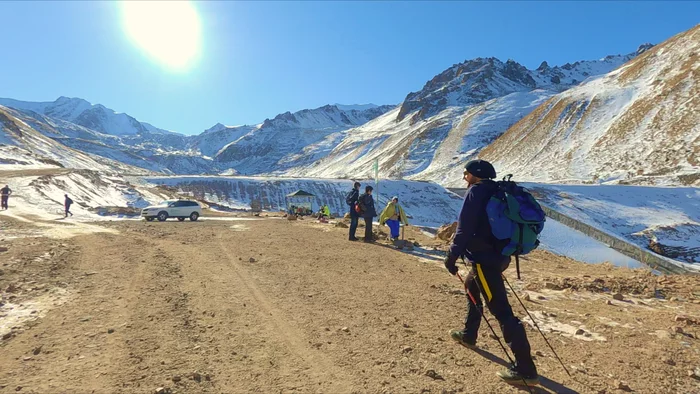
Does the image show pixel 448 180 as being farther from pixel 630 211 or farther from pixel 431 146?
pixel 630 211

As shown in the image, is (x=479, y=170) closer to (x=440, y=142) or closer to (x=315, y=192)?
(x=315, y=192)

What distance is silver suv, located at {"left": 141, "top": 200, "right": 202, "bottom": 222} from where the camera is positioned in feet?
92.6

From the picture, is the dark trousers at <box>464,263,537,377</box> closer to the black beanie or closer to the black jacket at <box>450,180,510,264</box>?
the black jacket at <box>450,180,510,264</box>

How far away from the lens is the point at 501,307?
409 cm

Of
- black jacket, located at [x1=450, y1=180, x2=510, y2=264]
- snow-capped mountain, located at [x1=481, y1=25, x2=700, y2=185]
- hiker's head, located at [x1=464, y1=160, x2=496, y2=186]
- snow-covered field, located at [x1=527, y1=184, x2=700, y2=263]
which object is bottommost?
snow-covered field, located at [x1=527, y1=184, x2=700, y2=263]

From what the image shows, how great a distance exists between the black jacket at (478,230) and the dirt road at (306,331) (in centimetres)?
132

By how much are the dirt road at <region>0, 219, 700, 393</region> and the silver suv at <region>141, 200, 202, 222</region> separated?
19.5 m

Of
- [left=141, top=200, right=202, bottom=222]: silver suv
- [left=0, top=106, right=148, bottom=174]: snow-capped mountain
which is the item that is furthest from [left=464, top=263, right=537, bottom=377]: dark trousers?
[left=0, top=106, right=148, bottom=174]: snow-capped mountain

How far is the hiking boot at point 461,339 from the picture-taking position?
4.77 m

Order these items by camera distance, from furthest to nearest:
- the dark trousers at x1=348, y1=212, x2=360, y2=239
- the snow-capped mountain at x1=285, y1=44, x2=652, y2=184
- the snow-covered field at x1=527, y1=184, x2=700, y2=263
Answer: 1. the snow-capped mountain at x1=285, y1=44, x2=652, y2=184
2. the snow-covered field at x1=527, y1=184, x2=700, y2=263
3. the dark trousers at x1=348, y1=212, x2=360, y2=239

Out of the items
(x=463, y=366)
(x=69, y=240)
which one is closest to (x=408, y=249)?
(x=463, y=366)

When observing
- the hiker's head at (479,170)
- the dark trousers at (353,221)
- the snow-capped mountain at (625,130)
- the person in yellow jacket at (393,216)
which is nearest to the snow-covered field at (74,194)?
the dark trousers at (353,221)

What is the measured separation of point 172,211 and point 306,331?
27.4 m

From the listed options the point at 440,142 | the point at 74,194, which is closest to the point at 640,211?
the point at 74,194
